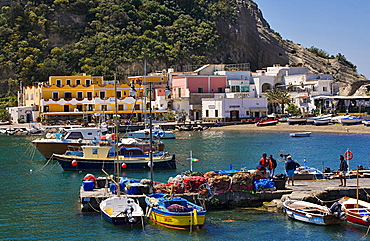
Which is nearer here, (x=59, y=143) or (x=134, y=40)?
(x=59, y=143)

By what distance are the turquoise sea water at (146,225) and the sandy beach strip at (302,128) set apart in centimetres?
1383

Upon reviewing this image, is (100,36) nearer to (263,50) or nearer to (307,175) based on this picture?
(263,50)

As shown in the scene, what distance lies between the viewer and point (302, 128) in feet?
258

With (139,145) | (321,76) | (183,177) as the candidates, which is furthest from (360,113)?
(183,177)

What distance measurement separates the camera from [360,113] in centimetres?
8562

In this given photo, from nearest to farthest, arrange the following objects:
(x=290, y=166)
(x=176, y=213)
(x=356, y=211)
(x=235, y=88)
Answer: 1. (x=176, y=213)
2. (x=356, y=211)
3. (x=290, y=166)
4. (x=235, y=88)

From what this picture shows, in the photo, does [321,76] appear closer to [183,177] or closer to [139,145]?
[139,145]

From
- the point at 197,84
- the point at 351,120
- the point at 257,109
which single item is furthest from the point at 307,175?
the point at 197,84

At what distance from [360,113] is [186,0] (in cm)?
6873

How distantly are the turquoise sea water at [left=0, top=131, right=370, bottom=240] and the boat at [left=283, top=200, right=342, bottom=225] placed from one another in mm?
279

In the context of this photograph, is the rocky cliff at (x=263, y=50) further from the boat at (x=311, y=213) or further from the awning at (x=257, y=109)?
the boat at (x=311, y=213)

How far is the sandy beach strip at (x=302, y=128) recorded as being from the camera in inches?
2933

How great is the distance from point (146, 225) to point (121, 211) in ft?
4.45

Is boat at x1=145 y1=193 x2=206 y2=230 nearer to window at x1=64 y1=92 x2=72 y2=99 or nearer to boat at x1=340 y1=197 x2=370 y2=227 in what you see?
boat at x1=340 y1=197 x2=370 y2=227
